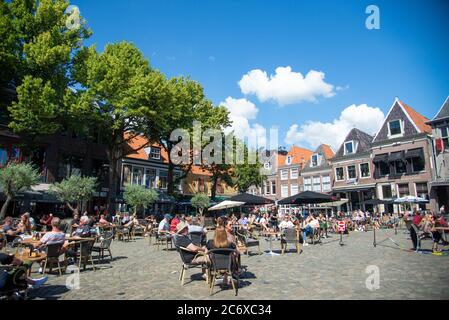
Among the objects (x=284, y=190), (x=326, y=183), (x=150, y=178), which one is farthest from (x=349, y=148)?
(x=150, y=178)

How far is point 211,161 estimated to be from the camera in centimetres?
3484

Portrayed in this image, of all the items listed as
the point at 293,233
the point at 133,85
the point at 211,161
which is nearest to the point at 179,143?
the point at 211,161

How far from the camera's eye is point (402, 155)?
30984 millimetres

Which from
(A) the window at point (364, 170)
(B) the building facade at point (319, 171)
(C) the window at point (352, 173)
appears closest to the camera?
(A) the window at point (364, 170)

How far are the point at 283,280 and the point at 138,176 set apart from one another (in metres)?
30.5

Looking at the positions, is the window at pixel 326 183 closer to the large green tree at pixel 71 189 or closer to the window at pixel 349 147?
the window at pixel 349 147

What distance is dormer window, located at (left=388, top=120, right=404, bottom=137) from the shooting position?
32031mm

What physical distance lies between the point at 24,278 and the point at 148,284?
257cm

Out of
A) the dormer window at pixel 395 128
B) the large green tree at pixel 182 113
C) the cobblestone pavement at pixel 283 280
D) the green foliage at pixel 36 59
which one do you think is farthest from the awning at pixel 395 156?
the green foliage at pixel 36 59

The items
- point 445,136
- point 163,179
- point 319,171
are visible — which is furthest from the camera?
point 319,171

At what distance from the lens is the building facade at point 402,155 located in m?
29.6

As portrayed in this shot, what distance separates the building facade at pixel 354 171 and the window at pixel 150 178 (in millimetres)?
23839

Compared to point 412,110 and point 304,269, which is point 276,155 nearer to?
point 412,110

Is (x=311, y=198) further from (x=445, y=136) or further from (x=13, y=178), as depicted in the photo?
(x=445, y=136)
